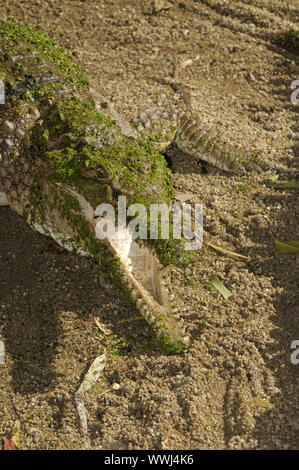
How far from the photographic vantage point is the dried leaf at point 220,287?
4.07 m

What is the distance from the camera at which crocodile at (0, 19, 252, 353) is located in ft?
12.2

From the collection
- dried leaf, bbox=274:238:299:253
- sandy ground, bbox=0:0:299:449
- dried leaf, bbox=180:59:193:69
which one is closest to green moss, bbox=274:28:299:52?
sandy ground, bbox=0:0:299:449

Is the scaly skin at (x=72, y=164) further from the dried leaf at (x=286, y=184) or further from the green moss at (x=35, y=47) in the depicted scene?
the dried leaf at (x=286, y=184)

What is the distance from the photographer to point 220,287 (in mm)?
4125

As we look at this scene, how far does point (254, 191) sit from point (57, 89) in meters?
2.14

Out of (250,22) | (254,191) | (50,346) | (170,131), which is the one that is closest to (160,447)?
(50,346)

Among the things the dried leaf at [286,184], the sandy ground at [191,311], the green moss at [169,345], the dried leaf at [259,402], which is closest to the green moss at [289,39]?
the sandy ground at [191,311]

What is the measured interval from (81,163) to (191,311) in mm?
1484

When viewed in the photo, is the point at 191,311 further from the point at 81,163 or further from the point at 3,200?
the point at 3,200

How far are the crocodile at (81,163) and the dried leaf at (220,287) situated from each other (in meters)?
0.34

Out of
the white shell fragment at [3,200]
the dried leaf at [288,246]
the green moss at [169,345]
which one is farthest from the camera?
the white shell fragment at [3,200]

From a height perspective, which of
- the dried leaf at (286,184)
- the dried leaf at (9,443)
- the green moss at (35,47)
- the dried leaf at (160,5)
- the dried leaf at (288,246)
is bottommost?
the dried leaf at (9,443)

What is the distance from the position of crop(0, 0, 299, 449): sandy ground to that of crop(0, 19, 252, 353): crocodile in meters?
0.26

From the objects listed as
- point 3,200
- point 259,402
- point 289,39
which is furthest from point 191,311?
point 289,39
